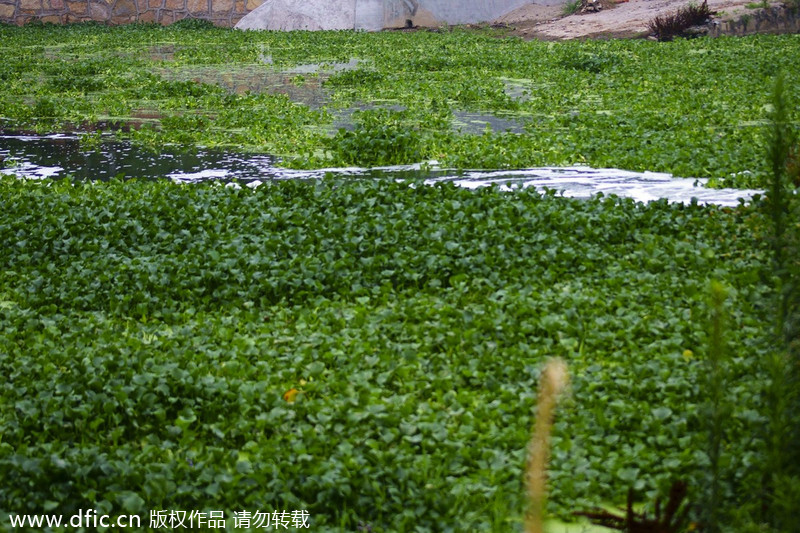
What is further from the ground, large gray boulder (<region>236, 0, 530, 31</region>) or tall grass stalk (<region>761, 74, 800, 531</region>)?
large gray boulder (<region>236, 0, 530, 31</region>)

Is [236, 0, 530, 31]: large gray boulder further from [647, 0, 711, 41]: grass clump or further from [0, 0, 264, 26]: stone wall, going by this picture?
[647, 0, 711, 41]: grass clump

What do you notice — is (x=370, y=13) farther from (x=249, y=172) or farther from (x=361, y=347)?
(x=361, y=347)

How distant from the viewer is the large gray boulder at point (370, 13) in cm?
2744

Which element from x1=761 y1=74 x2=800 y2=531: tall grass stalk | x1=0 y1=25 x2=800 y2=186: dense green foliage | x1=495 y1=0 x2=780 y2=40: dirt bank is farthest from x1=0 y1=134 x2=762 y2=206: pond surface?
x1=495 y1=0 x2=780 y2=40: dirt bank

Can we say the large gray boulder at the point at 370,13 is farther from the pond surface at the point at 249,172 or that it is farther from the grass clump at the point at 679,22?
the pond surface at the point at 249,172

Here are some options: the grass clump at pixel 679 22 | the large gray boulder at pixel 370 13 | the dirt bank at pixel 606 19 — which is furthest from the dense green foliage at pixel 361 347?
the large gray boulder at pixel 370 13

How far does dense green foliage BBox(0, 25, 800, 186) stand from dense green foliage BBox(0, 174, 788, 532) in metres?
1.38

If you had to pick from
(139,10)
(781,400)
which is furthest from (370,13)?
(781,400)

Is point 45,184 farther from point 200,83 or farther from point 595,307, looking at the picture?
point 200,83

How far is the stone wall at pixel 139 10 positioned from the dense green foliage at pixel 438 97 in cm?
644

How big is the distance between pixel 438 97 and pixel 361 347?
29.8ft

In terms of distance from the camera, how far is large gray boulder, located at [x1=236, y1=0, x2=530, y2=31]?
27.4 m

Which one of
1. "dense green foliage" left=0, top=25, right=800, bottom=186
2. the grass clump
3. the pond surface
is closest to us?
the pond surface

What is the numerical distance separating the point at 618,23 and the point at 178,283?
20.1 m
